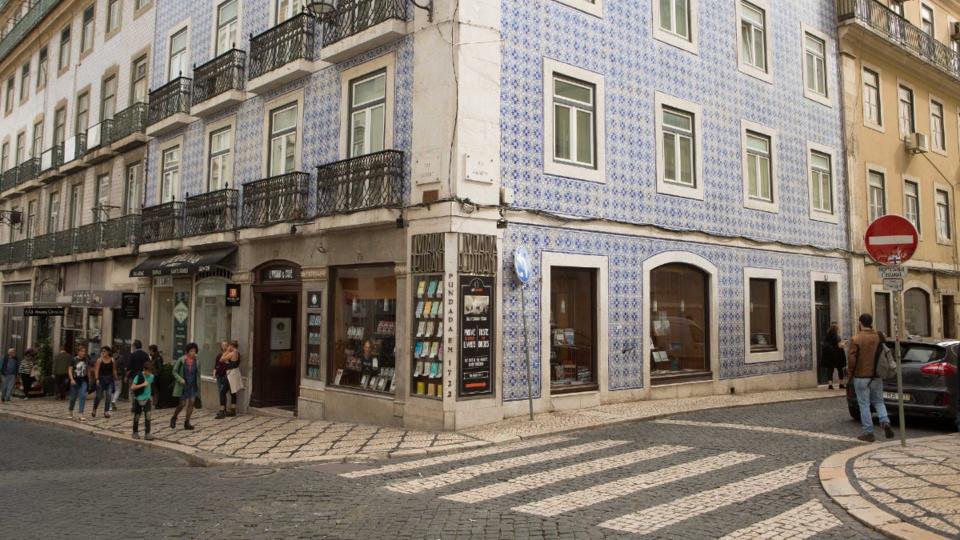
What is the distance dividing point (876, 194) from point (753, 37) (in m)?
6.75

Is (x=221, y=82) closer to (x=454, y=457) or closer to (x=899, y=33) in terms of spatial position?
(x=454, y=457)

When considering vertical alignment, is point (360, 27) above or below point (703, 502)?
above

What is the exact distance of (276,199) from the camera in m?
14.0

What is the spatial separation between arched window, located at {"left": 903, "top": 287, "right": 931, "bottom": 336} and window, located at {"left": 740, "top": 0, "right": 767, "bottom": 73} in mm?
8979

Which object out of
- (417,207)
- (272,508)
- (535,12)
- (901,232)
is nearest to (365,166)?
(417,207)

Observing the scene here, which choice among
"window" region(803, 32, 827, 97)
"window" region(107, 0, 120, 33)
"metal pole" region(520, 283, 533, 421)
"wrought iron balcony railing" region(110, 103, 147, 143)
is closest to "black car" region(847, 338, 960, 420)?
"metal pole" region(520, 283, 533, 421)

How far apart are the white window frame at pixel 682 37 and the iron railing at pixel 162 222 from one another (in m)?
12.0

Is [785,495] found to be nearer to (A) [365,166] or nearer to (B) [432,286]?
(B) [432,286]

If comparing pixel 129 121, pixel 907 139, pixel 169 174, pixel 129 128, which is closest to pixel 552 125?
pixel 169 174

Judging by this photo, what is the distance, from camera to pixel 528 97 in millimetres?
11898

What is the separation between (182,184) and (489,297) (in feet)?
34.5

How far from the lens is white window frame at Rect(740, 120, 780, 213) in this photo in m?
16.1

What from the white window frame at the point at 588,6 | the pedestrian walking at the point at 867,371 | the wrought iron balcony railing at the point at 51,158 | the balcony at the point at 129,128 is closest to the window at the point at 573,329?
the pedestrian walking at the point at 867,371

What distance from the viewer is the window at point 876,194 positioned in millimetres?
19766
